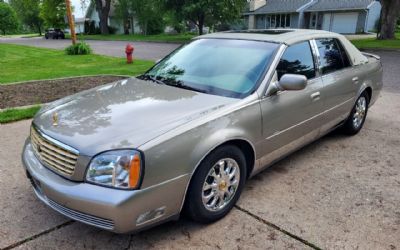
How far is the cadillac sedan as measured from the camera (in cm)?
251

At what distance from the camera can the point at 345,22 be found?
121 feet

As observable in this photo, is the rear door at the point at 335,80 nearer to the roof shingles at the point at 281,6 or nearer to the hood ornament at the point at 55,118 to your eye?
the hood ornament at the point at 55,118

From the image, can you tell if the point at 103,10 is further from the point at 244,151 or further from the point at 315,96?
the point at 244,151

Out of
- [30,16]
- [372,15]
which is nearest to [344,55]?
[372,15]

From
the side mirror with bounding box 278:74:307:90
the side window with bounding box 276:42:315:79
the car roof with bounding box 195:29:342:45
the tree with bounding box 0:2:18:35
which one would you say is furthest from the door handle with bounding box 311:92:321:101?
the tree with bounding box 0:2:18:35

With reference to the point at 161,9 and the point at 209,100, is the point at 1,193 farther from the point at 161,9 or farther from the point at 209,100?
the point at 161,9

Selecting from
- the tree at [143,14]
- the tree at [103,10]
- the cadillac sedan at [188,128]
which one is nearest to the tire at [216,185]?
the cadillac sedan at [188,128]

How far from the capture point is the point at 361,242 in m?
2.87

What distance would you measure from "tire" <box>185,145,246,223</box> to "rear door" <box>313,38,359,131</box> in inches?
64.2

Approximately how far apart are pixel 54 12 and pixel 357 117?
48.3 m

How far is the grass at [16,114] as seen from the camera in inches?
234

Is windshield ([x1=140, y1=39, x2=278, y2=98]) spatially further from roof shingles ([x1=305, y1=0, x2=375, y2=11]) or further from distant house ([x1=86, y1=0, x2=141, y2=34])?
distant house ([x1=86, y1=0, x2=141, y2=34])

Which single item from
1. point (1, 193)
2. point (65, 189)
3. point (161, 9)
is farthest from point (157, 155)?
→ point (161, 9)

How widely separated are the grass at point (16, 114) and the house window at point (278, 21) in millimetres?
38454
